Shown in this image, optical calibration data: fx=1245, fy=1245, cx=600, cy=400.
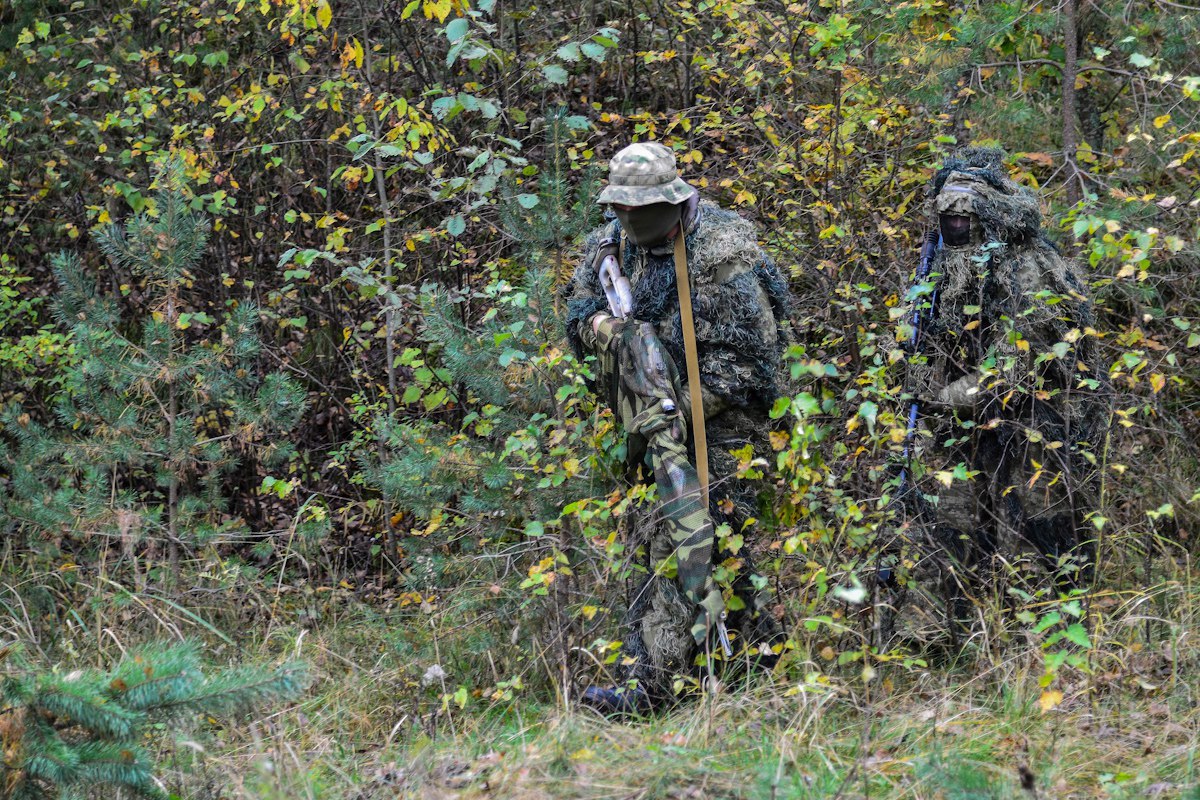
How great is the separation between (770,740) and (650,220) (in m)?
1.92

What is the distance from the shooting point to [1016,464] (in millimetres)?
5457

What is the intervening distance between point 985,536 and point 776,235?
215cm

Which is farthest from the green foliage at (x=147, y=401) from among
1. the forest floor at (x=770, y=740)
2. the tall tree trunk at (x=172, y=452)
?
the forest floor at (x=770, y=740)

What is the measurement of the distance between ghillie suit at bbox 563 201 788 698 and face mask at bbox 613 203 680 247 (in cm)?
9

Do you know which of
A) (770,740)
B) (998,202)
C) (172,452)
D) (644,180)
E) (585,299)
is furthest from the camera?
(172,452)

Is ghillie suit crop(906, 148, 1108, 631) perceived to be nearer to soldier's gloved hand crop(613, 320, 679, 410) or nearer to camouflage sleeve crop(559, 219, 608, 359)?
soldier's gloved hand crop(613, 320, 679, 410)

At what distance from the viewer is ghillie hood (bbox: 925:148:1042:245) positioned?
529 cm

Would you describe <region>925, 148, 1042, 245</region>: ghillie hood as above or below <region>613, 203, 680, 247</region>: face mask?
below

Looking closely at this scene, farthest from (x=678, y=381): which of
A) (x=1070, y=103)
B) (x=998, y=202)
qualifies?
(x=1070, y=103)

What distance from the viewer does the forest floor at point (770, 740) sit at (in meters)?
3.60

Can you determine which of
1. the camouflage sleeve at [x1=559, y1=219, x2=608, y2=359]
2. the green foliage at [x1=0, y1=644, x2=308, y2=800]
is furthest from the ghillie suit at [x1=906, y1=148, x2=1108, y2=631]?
the green foliage at [x1=0, y1=644, x2=308, y2=800]

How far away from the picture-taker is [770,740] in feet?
12.9

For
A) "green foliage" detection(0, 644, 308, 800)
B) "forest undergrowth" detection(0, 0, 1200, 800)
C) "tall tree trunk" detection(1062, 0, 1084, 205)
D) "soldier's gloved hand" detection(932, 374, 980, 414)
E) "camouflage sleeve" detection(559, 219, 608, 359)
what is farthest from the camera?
"tall tree trunk" detection(1062, 0, 1084, 205)

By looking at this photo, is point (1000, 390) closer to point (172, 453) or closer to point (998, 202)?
point (998, 202)
